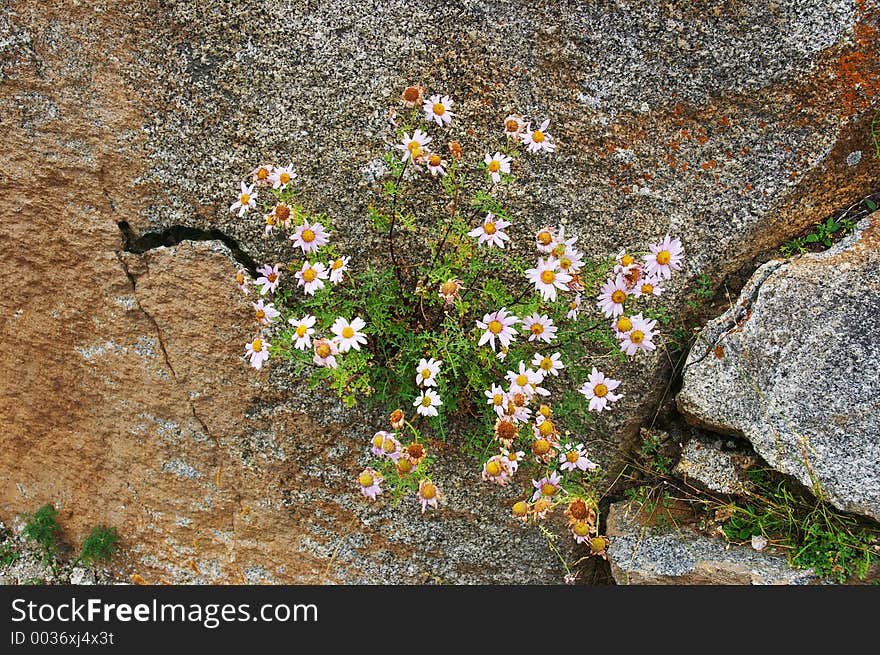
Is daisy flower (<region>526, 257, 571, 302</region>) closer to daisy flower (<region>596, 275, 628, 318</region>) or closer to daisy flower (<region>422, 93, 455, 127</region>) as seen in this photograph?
daisy flower (<region>596, 275, 628, 318</region>)

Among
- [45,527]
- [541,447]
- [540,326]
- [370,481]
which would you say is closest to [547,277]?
[540,326]

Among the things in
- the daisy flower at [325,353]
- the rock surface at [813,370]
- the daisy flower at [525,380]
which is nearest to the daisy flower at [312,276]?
the daisy flower at [325,353]

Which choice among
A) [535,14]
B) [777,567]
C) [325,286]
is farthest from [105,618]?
[535,14]

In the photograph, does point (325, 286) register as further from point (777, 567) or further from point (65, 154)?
point (777, 567)

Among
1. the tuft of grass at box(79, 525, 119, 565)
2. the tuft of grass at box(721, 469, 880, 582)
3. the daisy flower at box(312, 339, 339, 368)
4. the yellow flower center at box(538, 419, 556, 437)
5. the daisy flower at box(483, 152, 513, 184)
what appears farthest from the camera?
the tuft of grass at box(79, 525, 119, 565)

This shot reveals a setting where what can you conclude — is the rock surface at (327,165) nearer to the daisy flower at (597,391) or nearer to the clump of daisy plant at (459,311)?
the clump of daisy plant at (459,311)

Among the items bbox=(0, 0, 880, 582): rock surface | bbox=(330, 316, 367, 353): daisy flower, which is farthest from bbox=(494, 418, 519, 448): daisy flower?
bbox=(0, 0, 880, 582): rock surface

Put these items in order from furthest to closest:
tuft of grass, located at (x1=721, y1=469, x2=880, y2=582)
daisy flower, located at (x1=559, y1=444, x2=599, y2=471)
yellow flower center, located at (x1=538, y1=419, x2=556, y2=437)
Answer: tuft of grass, located at (x1=721, y1=469, x2=880, y2=582), daisy flower, located at (x1=559, y1=444, x2=599, y2=471), yellow flower center, located at (x1=538, y1=419, x2=556, y2=437)
